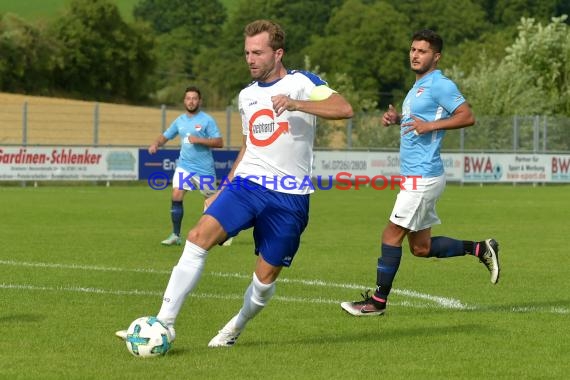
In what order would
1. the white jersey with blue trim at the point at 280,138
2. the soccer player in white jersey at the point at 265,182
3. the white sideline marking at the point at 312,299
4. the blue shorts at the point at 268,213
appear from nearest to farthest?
the soccer player in white jersey at the point at 265,182, the blue shorts at the point at 268,213, the white jersey with blue trim at the point at 280,138, the white sideline marking at the point at 312,299

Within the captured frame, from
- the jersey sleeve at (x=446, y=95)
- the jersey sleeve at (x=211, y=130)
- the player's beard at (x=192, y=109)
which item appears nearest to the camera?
the jersey sleeve at (x=446, y=95)

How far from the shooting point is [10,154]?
34.1 metres

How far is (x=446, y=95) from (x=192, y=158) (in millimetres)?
7764

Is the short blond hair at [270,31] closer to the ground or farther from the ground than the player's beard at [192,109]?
farther from the ground

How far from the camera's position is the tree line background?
5728 cm

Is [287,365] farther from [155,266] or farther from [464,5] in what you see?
[464,5]

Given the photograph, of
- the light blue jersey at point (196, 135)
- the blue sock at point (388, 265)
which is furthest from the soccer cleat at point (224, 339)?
the light blue jersey at point (196, 135)

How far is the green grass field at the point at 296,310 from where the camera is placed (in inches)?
292

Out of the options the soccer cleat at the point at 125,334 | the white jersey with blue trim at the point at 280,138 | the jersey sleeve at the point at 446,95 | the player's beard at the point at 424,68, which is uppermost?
the player's beard at the point at 424,68

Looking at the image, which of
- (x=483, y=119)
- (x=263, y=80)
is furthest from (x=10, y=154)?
(x=263, y=80)

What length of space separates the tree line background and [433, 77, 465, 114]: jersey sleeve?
43950 millimetres

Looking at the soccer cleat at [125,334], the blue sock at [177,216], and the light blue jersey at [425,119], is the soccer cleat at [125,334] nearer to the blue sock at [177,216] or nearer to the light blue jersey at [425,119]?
the light blue jersey at [425,119]

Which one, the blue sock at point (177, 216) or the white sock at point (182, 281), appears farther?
the blue sock at point (177, 216)

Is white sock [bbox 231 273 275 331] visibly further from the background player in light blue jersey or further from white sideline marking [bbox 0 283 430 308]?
the background player in light blue jersey
